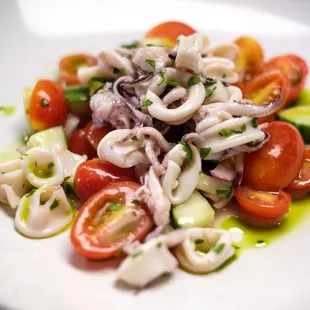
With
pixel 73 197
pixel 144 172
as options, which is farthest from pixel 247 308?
pixel 73 197

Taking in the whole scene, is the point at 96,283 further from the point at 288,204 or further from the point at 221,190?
the point at 288,204

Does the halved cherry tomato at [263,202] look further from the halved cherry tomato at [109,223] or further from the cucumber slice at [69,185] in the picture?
the cucumber slice at [69,185]

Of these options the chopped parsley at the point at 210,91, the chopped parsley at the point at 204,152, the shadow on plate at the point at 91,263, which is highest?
the chopped parsley at the point at 210,91

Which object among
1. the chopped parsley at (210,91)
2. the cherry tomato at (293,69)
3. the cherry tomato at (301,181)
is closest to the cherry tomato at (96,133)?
the chopped parsley at (210,91)

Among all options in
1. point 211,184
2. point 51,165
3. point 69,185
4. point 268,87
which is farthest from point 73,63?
point 211,184

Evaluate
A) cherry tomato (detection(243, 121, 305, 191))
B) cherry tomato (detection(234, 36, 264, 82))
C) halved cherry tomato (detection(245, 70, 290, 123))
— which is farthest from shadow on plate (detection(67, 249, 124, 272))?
cherry tomato (detection(234, 36, 264, 82))

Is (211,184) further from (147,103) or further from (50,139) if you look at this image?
(50,139)

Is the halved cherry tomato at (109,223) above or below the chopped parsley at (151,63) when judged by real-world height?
below
